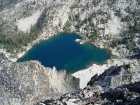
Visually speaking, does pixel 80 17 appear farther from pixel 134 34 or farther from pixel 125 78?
pixel 125 78

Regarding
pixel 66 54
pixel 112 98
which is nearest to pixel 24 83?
pixel 112 98

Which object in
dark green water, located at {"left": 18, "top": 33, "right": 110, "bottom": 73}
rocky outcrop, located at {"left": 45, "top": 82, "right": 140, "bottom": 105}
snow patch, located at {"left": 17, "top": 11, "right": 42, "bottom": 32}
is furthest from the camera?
snow patch, located at {"left": 17, "top": 11, "right": 42, "bottom": 32}

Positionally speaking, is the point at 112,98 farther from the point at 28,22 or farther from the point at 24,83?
the point at 28,22

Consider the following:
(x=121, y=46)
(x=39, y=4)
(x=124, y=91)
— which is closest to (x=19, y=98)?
(x=124, y=91)

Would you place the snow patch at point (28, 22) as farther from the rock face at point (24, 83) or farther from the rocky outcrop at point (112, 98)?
the rocky outcrop at point (112, 98)

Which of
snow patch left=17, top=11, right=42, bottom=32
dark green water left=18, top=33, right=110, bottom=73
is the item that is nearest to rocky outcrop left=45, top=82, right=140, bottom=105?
dark green water left=18, top=33, right=110, bottom=73

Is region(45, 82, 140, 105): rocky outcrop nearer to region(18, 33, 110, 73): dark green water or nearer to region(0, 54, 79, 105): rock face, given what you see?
region(0, 54, 79, 105): rock face

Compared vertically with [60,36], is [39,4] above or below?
above
